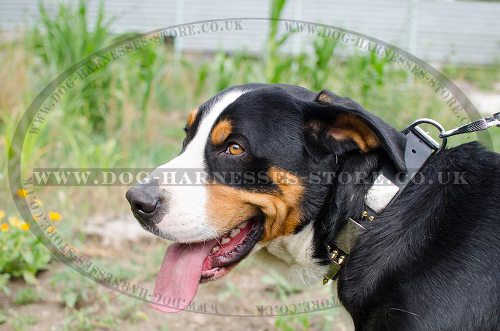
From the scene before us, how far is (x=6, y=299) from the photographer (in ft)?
11.1

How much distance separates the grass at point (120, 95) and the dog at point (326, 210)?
6.64 ft

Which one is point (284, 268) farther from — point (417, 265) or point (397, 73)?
point (397, 73)

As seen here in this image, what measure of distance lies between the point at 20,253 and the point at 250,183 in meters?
1.69

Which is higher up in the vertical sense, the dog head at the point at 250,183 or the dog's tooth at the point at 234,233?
the dog head at the point at 250,183

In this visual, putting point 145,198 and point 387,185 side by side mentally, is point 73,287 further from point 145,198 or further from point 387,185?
point 387,185

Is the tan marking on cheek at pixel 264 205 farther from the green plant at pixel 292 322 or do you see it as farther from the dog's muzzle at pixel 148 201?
the green plant at pixel 292 322

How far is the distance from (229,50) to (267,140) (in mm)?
9183

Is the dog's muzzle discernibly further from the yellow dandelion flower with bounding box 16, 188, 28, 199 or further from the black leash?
the yellow dandelion flower with bounding box 16, 188, 28, 199

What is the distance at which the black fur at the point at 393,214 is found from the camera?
2.13 meters

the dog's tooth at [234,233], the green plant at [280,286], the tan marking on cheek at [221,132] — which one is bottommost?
the green plant at [280,286]

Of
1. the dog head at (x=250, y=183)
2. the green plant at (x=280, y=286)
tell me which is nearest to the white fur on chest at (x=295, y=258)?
the dog head at (x=250, y=183)

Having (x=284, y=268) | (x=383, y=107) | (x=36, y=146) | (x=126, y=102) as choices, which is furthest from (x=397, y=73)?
(x=284, y=268)

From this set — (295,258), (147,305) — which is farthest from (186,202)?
(147,305)

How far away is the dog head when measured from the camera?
2486 mm
